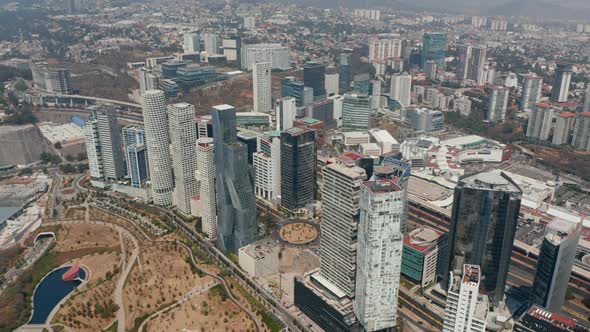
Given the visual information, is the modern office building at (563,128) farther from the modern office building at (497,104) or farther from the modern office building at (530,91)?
the modern office building at (530,91)

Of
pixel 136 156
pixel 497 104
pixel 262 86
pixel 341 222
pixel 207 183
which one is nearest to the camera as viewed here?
pixel 341 222

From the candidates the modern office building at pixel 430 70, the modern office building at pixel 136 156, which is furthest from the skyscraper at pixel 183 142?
the modern office building at pixel 430 70

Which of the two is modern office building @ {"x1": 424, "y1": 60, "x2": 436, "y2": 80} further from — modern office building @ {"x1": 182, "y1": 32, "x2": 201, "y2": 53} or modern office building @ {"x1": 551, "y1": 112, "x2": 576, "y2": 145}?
modern office building @ {"x1": 182, "y1": 32, "x2": 201, "y2": 53}

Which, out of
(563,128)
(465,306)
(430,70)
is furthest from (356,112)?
(465,306)

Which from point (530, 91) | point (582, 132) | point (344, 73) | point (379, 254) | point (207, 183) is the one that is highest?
point (344, 73)

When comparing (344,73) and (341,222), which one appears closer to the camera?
(341,222)

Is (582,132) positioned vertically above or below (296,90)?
below

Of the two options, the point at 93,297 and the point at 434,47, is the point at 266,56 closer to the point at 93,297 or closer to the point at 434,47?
the point at 434,47

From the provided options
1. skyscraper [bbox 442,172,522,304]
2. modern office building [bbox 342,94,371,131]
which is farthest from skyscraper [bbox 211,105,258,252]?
modern office building [bbox 342,94,371,131]
